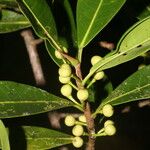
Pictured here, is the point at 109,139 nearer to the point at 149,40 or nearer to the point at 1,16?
the point at 1,16

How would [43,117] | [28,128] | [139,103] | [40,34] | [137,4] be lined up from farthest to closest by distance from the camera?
[43,117] → [139,103] → [137,4] → [28,128] → [40,34]

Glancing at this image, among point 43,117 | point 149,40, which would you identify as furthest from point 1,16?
point 43,117

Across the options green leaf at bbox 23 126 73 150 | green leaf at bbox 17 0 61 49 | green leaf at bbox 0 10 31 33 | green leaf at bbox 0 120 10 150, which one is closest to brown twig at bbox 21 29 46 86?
green leaf at bbox 0 10 31 33

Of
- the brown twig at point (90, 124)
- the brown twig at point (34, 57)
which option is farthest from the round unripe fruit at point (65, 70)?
the brown twig at point (34, 57)

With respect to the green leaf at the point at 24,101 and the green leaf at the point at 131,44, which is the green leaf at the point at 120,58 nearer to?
the green leaf at the point at 131,44

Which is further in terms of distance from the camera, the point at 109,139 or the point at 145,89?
the point at 109,139

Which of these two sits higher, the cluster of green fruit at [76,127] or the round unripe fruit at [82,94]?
the round unripe fruit at [82,94]

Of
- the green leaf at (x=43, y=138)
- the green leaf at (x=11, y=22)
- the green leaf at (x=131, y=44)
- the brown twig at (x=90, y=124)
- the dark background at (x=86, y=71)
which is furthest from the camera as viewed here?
the dark background at (x=86, y=71)
